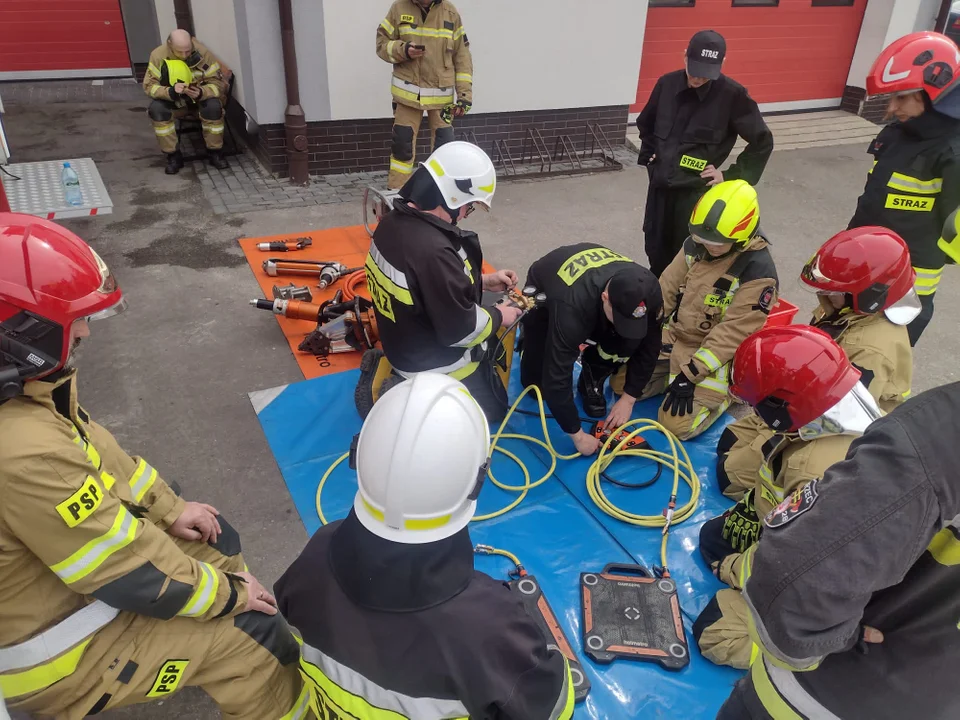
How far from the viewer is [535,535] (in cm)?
367

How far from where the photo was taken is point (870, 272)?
3256mm

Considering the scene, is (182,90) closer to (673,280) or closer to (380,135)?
(380,135)

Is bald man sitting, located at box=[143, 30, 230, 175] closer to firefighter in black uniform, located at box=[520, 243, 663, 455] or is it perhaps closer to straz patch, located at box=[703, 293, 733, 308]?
firefighter in black uniform, located at box=[520, 243, 663, 455]

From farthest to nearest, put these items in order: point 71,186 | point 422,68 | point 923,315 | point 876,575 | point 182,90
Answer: point 182,90 → point 422,68 → point 71,186 → point 923,315 → point 876,575

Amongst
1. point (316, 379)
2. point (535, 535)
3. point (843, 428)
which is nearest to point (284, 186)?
point (316, 379)

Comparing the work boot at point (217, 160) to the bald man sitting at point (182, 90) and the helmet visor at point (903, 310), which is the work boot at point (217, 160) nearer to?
the bald man sitting at point (182, 90)

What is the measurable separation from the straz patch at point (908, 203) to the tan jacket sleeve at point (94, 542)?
4594 millimetres

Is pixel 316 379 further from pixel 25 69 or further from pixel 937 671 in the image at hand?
pixel 25 69

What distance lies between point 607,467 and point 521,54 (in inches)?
263

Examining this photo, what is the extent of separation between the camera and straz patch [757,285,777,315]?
4.09 metres

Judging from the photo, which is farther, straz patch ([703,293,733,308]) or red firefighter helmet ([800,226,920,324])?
straz patch ([703,293,733,308])

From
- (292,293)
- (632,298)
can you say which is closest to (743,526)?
(632,298)

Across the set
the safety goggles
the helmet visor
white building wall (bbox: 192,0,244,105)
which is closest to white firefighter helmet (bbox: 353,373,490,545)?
the safety goggles

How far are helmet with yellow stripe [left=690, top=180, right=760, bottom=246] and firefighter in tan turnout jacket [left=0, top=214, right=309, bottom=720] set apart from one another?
3256 millimetres
